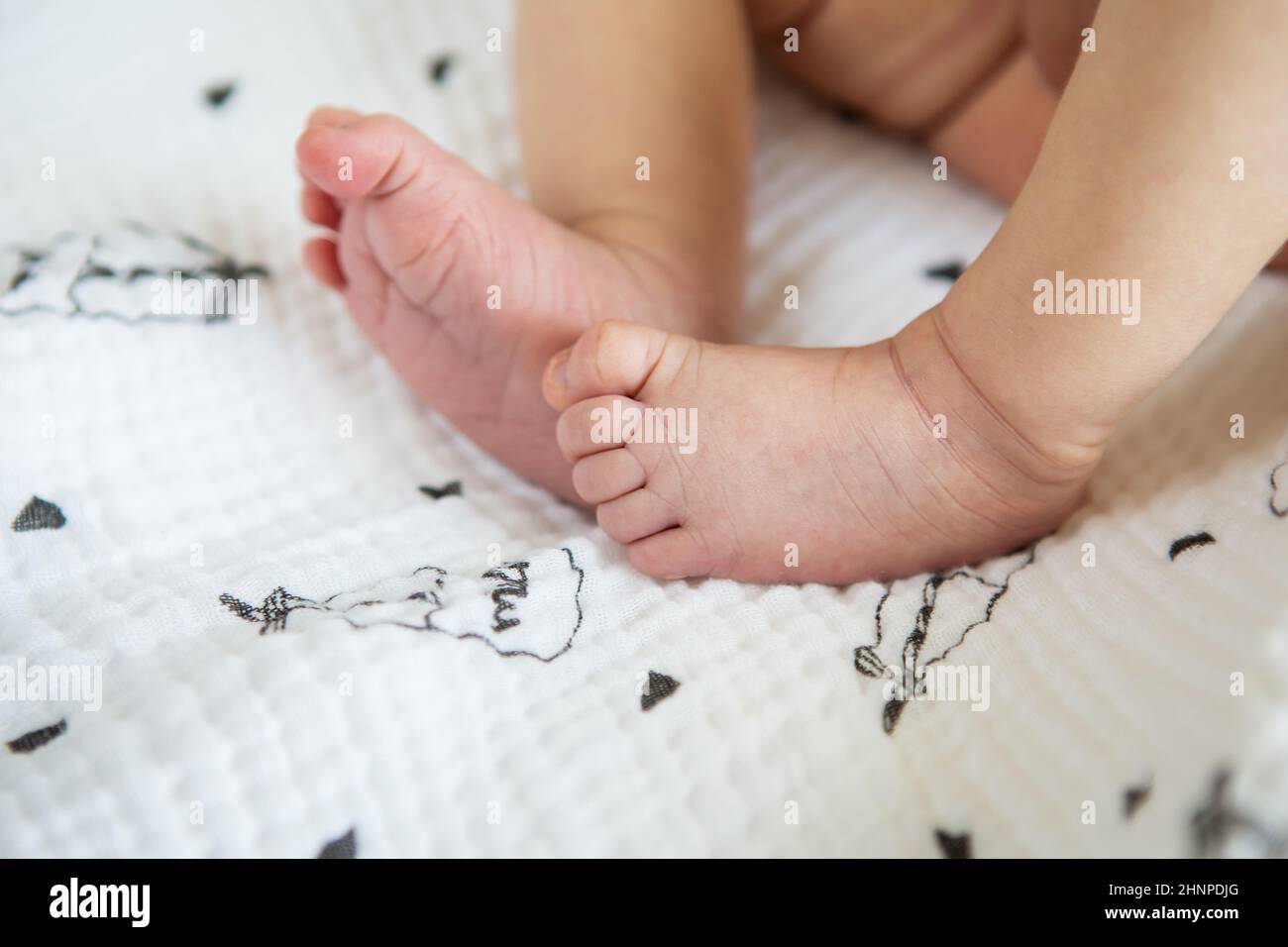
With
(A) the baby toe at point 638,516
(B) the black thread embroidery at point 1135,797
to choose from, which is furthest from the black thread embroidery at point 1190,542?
(A) the baby toe at point 638,516

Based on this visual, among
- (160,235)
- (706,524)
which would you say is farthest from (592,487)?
(160,235)

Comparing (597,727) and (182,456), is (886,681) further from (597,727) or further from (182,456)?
(182,456)

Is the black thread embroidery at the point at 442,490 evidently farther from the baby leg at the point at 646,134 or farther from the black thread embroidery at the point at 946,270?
the black thread embroidery at the point at 946,270

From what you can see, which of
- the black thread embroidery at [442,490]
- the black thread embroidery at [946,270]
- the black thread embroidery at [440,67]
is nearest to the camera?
the black thread embroidery at [442,490]

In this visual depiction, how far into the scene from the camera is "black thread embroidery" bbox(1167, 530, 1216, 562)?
0.57 m

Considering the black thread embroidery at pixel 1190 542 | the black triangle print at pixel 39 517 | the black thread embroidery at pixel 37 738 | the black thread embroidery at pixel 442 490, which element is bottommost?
the black thread embroidery at pixel 37 738

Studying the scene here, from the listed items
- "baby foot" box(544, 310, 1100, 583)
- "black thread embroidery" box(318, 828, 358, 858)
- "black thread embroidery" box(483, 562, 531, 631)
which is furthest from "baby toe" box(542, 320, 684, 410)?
"black thread embroidery" box(318, 828, 358, 858)

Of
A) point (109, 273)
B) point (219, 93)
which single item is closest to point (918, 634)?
point (109, 273)

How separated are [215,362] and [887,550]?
0.47 meters

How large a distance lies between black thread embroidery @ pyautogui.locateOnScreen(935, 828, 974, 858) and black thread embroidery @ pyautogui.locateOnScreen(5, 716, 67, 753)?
1.34 feet

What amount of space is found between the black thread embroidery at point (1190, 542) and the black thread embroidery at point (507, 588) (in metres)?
0.34

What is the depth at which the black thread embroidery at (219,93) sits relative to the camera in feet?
3.00

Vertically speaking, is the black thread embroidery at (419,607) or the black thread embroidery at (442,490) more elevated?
the black thread embroidery at (442,490)

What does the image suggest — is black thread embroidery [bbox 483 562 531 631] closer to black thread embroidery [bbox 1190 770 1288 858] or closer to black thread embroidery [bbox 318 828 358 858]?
black thread embroidery [bbox 318 828 358 858]
